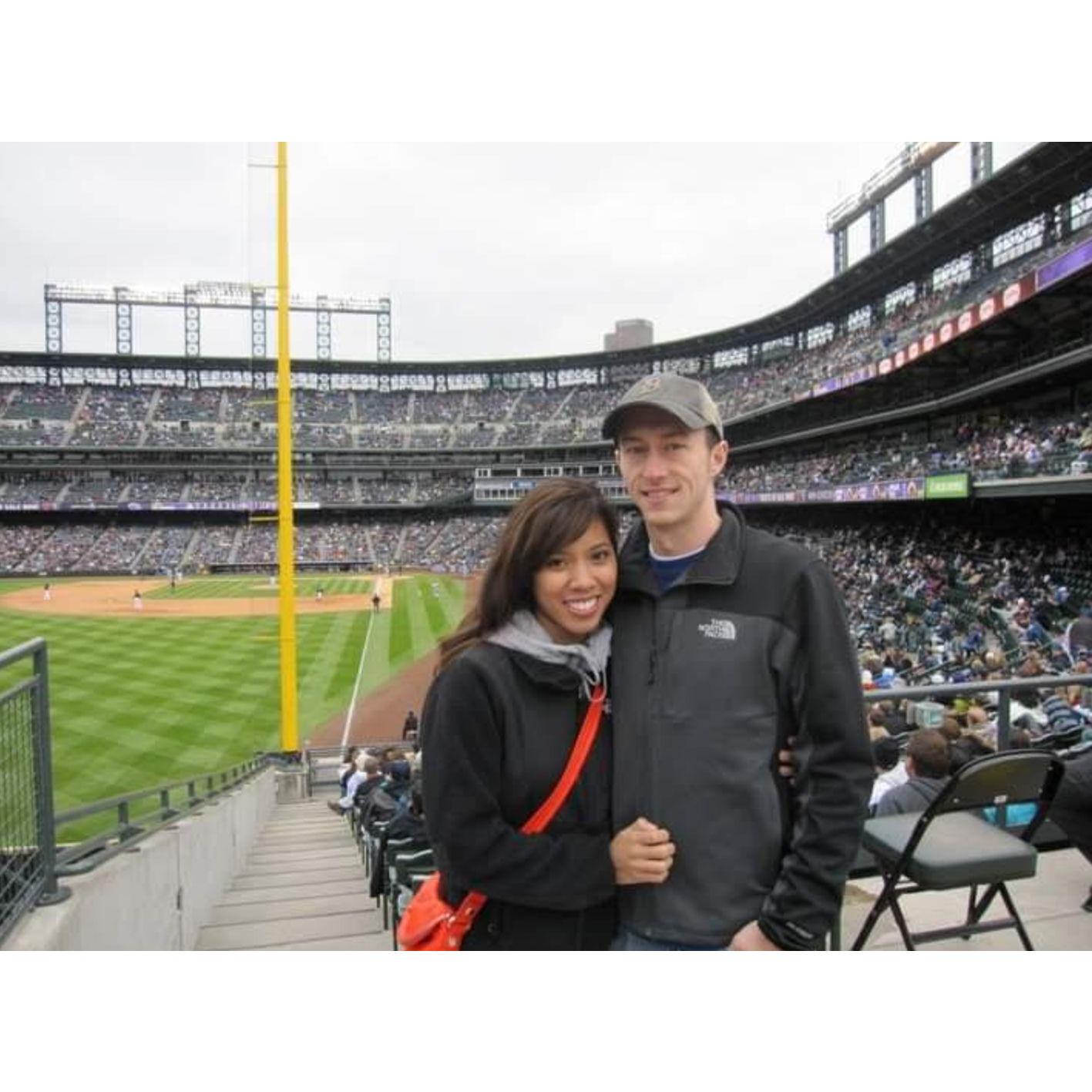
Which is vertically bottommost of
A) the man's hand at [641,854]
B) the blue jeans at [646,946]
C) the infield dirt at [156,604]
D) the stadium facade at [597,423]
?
the infield dirt at [156,604]

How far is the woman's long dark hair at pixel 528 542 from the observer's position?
209 centimetres

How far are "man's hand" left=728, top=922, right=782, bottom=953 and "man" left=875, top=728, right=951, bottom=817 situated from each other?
157cm

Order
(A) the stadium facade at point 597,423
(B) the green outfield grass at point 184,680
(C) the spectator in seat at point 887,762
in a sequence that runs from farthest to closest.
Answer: (A) the stadium facade at point 597,423, (B) the green outfield grass at point 184,680, (C) the spectator in seat at point 887,762

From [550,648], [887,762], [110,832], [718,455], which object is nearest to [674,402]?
[718,455]

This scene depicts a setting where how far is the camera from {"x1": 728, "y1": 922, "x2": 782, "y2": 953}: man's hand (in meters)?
2.07

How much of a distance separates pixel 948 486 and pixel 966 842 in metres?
21.3

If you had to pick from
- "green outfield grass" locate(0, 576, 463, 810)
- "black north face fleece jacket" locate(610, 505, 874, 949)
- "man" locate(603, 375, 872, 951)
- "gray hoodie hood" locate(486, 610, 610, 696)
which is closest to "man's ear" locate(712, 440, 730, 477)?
"man" locate(603, 375, 872, 951)

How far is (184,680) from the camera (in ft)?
65.7

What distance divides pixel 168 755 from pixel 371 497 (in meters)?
50.7

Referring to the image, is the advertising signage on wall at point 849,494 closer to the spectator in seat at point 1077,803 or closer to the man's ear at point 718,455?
the spectator in seat at point 1077,803

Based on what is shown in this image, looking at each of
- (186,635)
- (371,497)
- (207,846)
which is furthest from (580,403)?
(207,846)

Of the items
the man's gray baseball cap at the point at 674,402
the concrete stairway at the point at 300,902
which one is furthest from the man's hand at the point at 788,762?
the concrete stairway at the point at 300,902

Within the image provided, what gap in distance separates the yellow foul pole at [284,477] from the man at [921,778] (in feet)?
37.4
